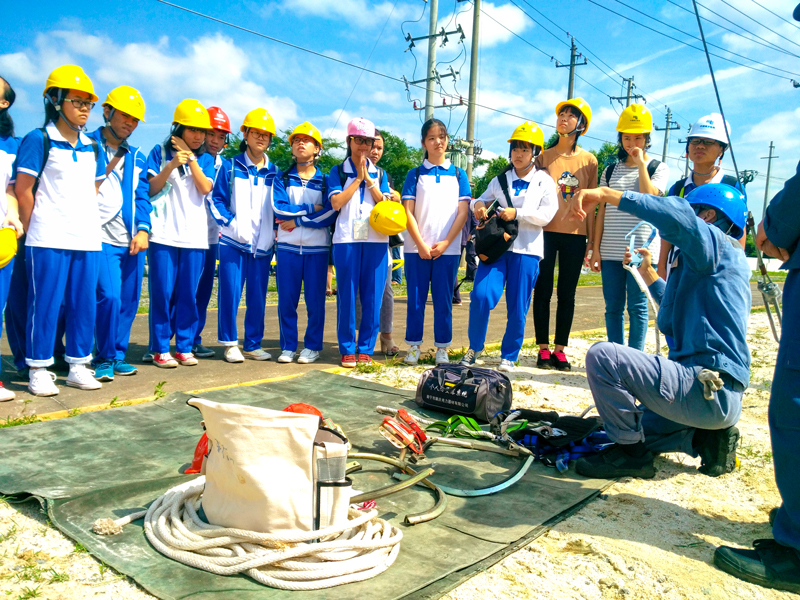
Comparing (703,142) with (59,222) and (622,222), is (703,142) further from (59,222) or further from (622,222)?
(59,222)

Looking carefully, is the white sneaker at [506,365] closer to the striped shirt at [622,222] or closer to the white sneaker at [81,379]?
the striped shirt at [622,222]

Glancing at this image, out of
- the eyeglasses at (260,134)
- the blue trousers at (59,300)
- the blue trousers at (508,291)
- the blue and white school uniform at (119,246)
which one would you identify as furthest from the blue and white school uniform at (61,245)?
the blue trousers at (508,291)

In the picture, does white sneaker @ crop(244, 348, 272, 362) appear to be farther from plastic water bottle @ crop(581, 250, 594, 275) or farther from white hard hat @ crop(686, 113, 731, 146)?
white hard hat @ crop(686, 113, 731, 146)

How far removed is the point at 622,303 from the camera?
5.53 metres

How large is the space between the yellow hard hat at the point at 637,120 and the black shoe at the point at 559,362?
2.22m

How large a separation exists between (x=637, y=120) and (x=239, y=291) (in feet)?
13.1

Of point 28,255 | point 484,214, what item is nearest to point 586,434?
point 484,214

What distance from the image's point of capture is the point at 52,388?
4.50 metres

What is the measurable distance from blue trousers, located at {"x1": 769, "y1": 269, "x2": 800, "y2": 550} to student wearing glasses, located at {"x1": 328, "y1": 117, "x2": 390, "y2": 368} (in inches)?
154

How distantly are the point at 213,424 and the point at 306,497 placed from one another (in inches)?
17.8

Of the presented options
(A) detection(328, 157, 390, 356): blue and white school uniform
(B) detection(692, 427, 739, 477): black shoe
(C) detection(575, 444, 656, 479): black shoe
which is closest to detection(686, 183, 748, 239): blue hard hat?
(B) detection(692, 427, 739, 477): black shoe

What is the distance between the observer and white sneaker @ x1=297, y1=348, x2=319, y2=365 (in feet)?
19.8

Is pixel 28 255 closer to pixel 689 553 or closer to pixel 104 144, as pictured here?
pixel 104 144

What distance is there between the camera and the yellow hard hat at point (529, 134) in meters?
5.60
